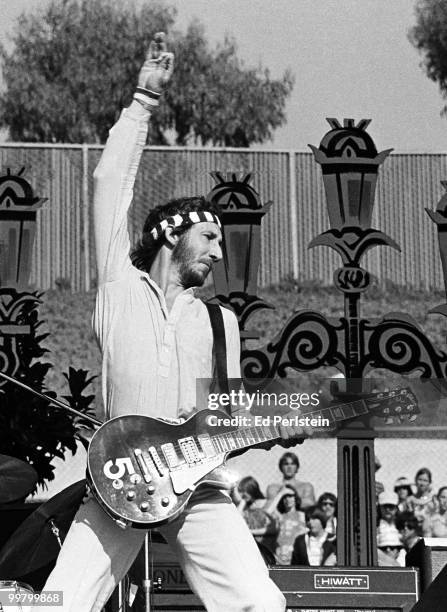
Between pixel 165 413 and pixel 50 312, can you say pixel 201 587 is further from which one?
pixel 50 312

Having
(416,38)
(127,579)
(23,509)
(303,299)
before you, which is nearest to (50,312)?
(303,299)

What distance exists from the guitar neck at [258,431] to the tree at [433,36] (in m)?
14.7

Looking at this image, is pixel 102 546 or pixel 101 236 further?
Result: pixel 101 236

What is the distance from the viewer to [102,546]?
14.5 ft

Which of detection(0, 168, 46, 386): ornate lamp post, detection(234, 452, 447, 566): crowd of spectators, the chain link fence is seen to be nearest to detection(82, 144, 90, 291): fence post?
the chain link fence

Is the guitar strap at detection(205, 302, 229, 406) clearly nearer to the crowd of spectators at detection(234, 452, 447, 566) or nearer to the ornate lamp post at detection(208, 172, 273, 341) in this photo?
the ornate lamp post at detection(208, 172, 273, 341)

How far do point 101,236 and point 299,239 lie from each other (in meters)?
12.1

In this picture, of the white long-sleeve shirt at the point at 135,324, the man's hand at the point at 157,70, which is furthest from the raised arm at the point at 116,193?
the man's hand at the point at 157,70

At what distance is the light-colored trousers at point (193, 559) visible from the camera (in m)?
4.32

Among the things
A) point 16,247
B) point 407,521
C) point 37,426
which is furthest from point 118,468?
A: point 407,521

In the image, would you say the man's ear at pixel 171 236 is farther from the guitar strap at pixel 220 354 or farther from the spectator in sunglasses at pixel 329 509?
A: the spectator in sunglasses at pixel 329 509

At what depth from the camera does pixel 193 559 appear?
14.5ft

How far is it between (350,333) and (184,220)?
3.97m

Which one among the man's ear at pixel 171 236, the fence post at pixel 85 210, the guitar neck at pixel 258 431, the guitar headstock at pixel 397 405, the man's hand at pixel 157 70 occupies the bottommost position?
the guitar neck at pixel 258 431
